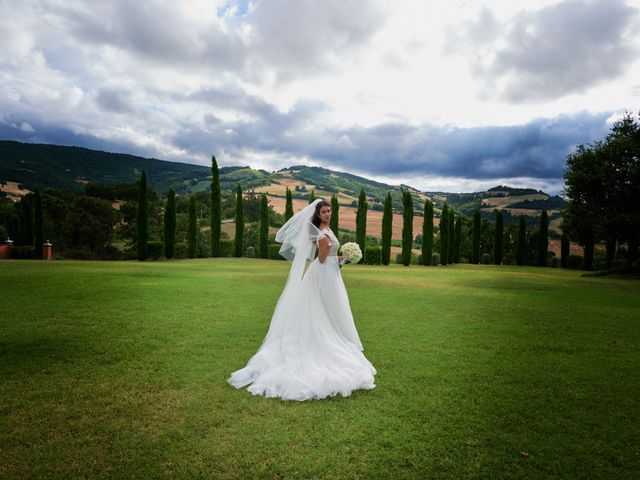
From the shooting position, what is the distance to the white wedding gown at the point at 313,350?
5.38m

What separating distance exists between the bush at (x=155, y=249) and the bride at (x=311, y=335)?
32616 millimetres

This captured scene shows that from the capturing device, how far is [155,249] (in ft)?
119

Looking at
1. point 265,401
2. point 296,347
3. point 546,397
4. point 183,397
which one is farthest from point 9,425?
point 546,397

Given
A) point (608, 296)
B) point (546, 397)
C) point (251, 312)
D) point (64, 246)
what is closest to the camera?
point (546, 397)

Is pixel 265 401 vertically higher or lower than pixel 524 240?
lower

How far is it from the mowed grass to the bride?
31 centimetres

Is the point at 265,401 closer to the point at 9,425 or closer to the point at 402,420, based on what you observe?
the point at 402,420

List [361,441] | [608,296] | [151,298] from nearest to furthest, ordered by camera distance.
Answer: [361,441] → [151,298] → [608,296]

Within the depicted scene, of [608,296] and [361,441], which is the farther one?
[608,296]

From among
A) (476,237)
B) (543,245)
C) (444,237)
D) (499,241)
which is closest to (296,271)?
(444,237)

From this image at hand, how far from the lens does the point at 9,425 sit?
4371 mm

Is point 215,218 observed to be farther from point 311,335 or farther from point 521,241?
point 311,335

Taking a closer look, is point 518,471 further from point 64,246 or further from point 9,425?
point 64,246

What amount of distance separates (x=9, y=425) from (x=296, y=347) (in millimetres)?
3410
